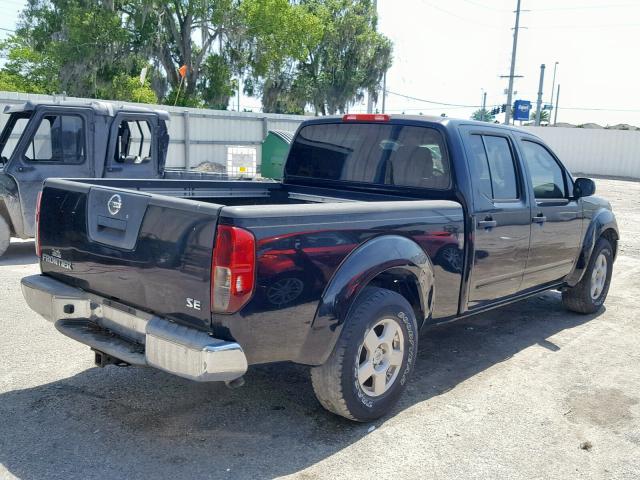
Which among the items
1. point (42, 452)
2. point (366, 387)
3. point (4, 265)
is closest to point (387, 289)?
point (366, 387)

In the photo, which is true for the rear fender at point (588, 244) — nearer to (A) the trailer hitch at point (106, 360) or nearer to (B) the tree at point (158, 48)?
(A) the trailer hitch at point (106, 360)

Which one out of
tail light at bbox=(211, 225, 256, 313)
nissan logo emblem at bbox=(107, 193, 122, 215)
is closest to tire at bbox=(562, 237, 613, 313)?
tail light at bbox=(211, 225, 256, 313)

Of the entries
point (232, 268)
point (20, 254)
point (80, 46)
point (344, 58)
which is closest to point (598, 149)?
point (344, 58)

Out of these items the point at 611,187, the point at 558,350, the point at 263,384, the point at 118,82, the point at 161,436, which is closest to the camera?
the point at 161,436

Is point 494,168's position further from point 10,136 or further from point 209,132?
point 209,132

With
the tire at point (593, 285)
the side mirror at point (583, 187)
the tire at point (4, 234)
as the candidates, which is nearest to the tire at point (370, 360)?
the side mirror at point (583, 187)

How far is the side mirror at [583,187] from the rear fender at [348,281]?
2.75m

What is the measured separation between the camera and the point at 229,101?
3672cm

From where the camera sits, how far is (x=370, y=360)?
3.86 metres

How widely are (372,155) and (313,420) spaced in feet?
7.14

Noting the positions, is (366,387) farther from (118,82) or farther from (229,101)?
(229,101)

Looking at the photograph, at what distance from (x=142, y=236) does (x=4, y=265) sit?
233 inches

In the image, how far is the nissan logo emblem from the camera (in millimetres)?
3543

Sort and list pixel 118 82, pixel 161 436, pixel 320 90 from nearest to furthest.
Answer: pixel 161 436, pixel 118 82, pixel 320 90
